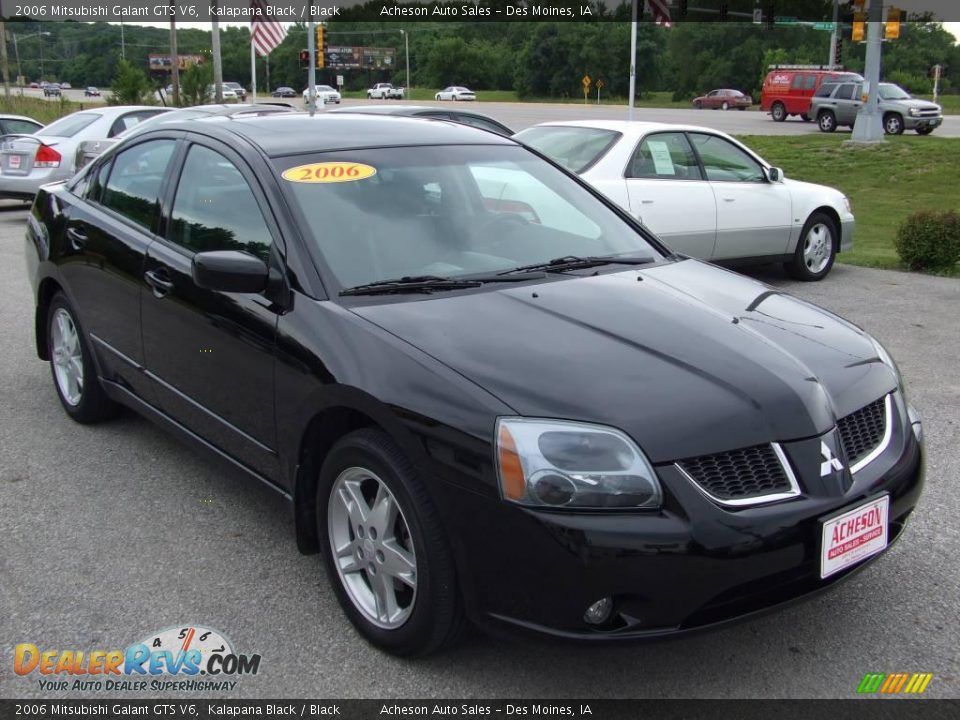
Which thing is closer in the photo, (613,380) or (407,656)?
(613,380)

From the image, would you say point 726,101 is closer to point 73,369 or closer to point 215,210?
point 73,369

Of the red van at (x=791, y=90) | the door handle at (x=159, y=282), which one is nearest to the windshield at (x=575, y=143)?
the door handle at (x=159, y=282)

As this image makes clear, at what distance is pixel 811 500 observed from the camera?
8.91 ft

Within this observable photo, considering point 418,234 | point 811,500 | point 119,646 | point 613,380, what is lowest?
point 119,646

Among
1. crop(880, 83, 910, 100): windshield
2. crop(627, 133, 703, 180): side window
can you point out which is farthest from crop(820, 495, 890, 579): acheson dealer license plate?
crop(880, 83, 910, 100): windshield

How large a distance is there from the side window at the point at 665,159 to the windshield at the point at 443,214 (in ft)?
14.3

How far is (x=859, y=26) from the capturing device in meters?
28.9

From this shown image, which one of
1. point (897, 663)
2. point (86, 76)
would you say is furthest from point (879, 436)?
point (86, 76)

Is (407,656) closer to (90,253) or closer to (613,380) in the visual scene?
(613,380)

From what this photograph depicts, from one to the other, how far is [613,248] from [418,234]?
88cm

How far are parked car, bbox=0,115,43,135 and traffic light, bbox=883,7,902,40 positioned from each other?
63.7ft

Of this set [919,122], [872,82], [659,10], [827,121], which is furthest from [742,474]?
[827,121]

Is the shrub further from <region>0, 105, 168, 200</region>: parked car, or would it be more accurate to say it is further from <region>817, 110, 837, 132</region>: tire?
<region>817, 110, 837, 132</region>: tire

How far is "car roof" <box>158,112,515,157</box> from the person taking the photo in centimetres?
398
